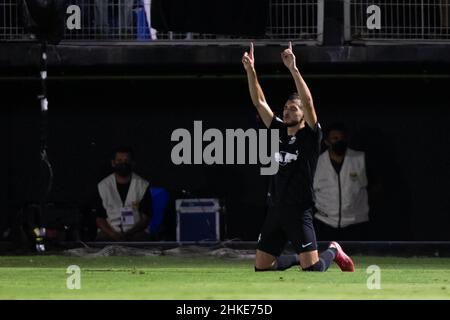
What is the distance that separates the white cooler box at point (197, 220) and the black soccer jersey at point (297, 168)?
6541 mm

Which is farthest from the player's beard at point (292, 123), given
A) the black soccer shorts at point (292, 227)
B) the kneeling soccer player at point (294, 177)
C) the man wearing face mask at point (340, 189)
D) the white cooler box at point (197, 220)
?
the man wearing face mask at point (340, 189)

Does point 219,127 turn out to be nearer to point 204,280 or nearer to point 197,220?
point 197,220

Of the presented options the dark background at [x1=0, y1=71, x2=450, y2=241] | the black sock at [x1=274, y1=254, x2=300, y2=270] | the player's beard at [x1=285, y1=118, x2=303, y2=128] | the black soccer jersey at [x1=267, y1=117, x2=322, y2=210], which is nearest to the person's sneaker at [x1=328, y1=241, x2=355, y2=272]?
the black sock at [x1=274, y1=254, x2=300, y2=270]

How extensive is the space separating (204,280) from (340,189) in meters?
7.30

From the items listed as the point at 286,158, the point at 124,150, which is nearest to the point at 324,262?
the point at 286,158

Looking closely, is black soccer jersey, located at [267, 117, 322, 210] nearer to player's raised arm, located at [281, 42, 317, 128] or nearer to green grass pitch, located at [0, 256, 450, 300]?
player's raised arm, located at [281, 42, 317, 128]

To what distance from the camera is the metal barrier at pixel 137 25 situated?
68.0ft

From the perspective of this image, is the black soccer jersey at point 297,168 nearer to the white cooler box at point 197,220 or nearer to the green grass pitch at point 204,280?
the green grass pitch at point 204,280

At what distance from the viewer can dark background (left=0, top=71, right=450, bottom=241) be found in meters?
21.8

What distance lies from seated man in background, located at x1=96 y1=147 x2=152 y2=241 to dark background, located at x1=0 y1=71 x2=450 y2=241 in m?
0.95

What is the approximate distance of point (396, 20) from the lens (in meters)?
20.9
